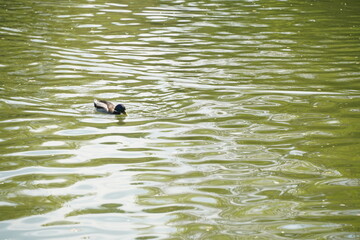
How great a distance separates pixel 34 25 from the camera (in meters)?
18.8

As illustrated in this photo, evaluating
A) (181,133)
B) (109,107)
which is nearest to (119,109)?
(109,107)

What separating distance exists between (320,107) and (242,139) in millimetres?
2049

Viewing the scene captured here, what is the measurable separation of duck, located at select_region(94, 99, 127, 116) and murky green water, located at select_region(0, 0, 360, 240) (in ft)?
0.38

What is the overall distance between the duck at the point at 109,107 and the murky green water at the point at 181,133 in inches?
4.6

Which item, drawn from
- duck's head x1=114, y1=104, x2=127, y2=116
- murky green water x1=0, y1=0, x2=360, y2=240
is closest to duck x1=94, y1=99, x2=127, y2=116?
Result: duck's head x1=114, y1=104, x2=127, y2=116

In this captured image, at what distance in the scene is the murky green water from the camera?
7.07 metres

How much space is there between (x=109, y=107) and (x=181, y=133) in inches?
50.1

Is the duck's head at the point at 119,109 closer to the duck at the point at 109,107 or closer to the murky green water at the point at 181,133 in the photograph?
the duck at the point at 109,107

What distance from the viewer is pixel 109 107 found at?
10.5 m

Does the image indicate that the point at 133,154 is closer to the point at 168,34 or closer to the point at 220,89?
the point at 220,89

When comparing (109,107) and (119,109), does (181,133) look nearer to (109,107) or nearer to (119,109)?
(119,109)

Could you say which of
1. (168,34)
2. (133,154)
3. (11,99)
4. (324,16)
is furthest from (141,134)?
(324,16)

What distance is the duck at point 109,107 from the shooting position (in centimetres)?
1032

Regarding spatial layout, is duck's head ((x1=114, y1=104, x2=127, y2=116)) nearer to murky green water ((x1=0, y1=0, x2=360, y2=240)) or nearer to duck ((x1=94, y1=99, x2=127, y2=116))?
duck ((x1=94, y1=99, x2=127, y2=116))
